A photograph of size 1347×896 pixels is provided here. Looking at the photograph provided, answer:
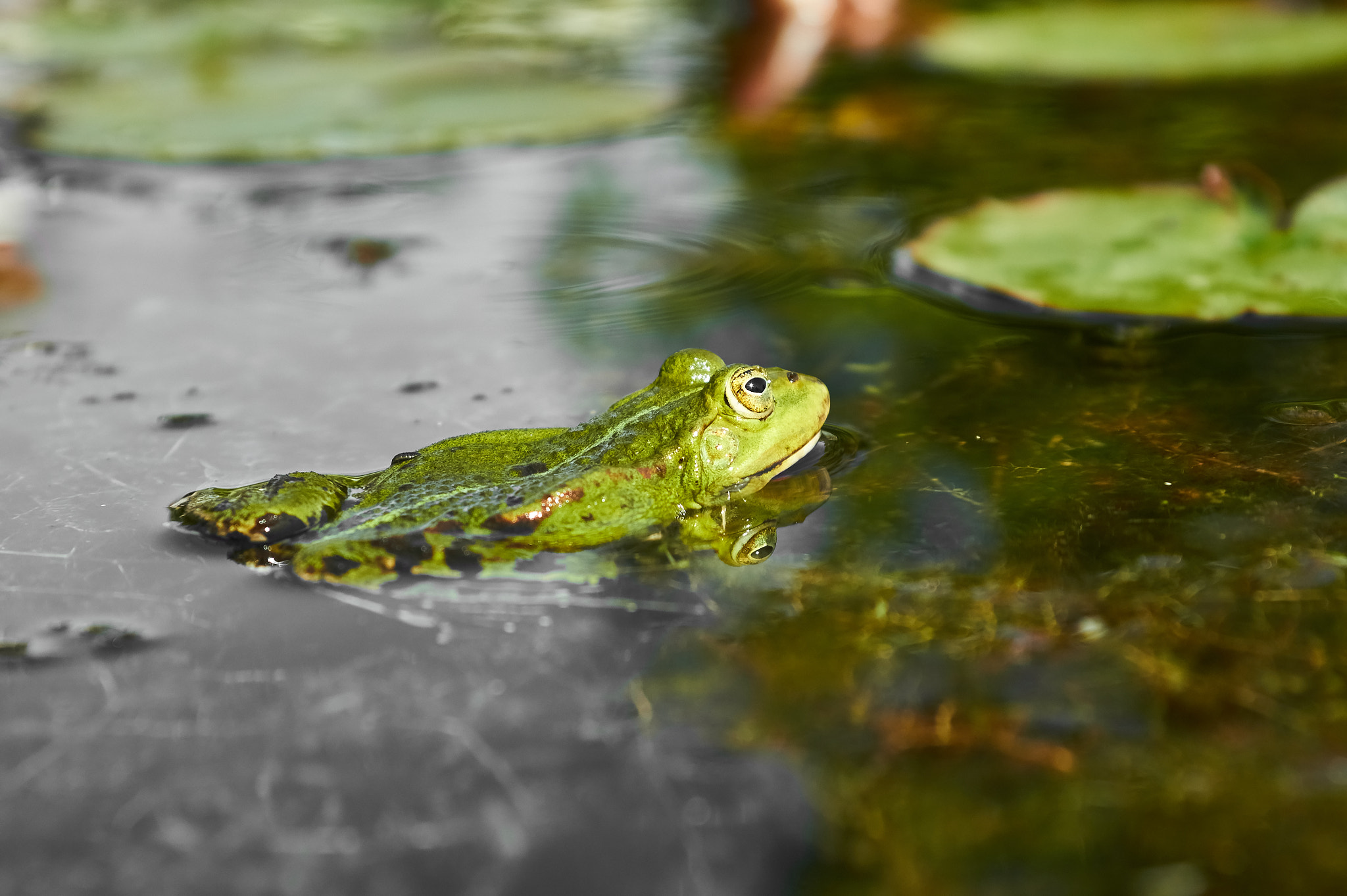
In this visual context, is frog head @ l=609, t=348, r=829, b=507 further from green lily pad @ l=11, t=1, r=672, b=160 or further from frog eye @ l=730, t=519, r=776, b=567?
green lily pad @ l=11, t=1, r=672, b=160

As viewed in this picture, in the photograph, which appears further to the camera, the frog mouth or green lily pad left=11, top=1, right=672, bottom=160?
green lily pad left=11, top=1, right=672, bottom=160

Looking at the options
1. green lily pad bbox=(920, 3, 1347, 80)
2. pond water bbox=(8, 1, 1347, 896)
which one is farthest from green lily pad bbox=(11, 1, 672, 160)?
green lily pad bbox=(920, 3, 1347, 80)

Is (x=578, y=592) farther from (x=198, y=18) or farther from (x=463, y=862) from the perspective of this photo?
(x=198, y=18)

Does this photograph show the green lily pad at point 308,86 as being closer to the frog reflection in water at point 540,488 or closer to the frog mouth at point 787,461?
the frog reflection in water at point 540,488

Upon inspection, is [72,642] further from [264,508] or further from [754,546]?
[754,546]

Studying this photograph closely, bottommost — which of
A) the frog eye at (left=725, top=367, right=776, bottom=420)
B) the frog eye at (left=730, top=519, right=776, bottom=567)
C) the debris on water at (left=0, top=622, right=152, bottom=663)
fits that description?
the frog eye at (left=730, top=519, right=776, bottom=567)

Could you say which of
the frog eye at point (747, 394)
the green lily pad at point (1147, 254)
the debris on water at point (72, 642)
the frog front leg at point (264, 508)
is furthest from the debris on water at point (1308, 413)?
the debris on water at point (72, 642)

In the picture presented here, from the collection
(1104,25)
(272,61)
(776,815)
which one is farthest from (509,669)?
(1104,25)
